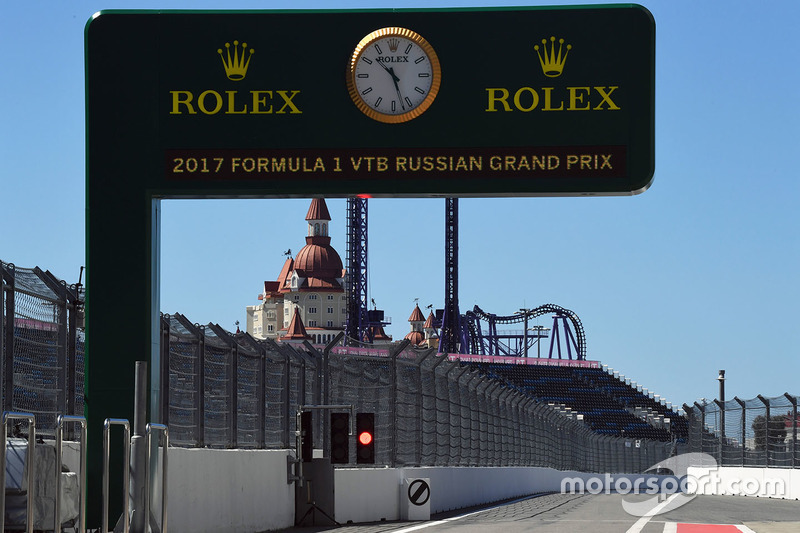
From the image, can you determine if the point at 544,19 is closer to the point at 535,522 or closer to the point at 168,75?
the point at 168,75

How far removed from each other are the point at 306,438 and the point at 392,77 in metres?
5.65

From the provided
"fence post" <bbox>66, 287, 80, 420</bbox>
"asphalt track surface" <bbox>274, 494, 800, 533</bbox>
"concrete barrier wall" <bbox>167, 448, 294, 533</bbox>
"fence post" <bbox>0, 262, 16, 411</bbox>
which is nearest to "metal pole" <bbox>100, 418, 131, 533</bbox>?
"fence post" <bbox>0, 262, 16, 411</bbox>

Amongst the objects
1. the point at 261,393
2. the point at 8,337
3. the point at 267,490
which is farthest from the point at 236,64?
the point at 8,337

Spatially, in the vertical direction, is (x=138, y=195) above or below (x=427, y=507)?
above

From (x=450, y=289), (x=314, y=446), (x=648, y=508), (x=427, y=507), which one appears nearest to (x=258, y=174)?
(x=314, y=446)

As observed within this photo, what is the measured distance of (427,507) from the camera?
22.2 m

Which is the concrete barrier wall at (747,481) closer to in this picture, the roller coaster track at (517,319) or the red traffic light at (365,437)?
the red traffic light at (365,437)

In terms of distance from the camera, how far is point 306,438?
1920 cm

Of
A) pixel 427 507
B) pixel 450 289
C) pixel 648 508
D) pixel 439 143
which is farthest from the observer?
pixel 450 289

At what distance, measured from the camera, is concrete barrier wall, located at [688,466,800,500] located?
34.8m

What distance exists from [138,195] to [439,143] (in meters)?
3.25

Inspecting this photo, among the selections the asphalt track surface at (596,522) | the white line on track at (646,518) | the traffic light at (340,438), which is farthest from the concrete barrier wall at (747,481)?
the traffic light at (340,438)

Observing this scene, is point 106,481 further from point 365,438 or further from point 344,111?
point 365,438

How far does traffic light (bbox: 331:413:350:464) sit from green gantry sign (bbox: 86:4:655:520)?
4181 mm
